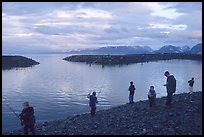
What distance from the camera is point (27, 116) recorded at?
56.0 ft

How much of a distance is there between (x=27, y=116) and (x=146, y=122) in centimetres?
640

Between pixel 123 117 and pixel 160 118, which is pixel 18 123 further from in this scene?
pixel 160 118

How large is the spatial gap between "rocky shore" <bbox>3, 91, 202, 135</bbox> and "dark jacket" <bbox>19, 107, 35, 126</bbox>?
104 inches

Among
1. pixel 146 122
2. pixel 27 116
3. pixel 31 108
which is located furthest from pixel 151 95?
pixel 27 116

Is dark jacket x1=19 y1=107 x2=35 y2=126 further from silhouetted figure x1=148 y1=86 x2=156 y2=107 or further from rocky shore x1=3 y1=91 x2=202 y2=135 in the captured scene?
silhouetted figure x1=148 y1=86 x2=156 y2=107

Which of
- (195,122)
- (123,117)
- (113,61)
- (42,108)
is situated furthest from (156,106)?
(113,61)

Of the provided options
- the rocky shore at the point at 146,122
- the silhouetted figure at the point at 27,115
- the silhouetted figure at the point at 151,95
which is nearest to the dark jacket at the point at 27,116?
the silhouetted figure at the point at 27,115

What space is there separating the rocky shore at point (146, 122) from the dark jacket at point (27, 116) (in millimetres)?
2642

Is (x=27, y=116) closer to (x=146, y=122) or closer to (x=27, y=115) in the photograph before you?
(x=27, y=115)

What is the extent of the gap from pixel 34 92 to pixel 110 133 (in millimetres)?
38258

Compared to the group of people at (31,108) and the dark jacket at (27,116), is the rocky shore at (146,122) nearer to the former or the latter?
the group of people at (31,108)

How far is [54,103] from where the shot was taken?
141 ft

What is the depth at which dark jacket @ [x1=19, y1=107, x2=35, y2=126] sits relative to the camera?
55.8 ft

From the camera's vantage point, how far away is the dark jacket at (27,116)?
17000 mm
